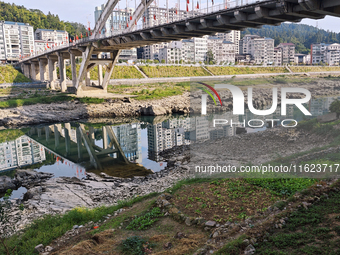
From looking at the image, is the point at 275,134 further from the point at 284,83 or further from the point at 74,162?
the point at 74,162

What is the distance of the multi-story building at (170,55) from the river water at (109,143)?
227ft

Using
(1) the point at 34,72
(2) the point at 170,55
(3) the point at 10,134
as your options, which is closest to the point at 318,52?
Result: (2) the point at 170,55

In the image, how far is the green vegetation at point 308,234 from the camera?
17.7ft

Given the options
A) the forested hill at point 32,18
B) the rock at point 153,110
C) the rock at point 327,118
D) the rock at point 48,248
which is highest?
the forested hill at point 32,18

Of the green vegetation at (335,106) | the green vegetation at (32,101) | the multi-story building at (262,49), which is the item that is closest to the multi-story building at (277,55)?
the multi-story building at (262,49)

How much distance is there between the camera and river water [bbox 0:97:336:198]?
15133 mm

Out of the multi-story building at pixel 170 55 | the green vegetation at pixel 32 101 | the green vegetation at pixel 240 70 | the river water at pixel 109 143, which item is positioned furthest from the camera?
the multi-story building at pixel 170 55

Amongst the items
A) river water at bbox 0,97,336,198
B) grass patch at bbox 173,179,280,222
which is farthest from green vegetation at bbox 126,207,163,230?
river water at bbox 0,97,336,198

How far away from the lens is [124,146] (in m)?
20.7

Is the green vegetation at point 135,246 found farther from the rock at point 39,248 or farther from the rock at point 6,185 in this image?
the rock at point 6,185

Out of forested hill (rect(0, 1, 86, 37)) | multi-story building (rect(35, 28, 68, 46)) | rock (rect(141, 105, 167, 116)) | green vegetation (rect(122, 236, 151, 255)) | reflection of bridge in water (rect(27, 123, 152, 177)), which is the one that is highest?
forested hill (rect(0, 1, 86, 37))

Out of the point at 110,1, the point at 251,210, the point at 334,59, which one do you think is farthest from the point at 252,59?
the point at 251,210

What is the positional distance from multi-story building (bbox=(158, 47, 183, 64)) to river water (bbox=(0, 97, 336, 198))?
6906 cm

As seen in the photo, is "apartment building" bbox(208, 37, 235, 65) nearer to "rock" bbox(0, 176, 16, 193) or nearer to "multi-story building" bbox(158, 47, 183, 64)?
"multi-story building" bbox(158, 47, 183, 64)
